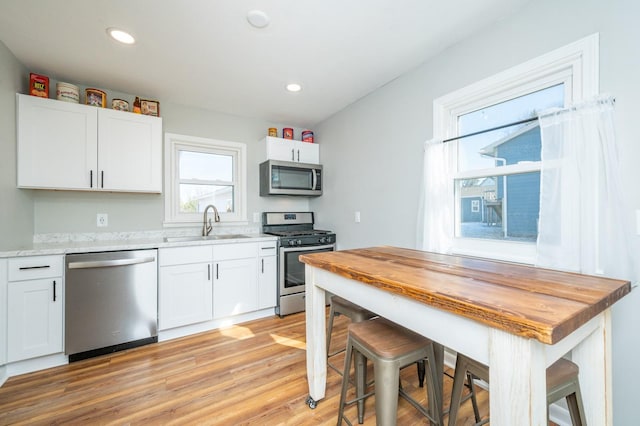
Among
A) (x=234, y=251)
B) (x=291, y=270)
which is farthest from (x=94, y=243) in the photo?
(x=291, y=270)

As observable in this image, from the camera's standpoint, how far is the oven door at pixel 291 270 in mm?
3047

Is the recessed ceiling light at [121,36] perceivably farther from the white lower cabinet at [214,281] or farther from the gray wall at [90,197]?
the white lower cabinet at [214,281]

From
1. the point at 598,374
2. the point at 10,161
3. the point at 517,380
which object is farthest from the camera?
the point at 10,161

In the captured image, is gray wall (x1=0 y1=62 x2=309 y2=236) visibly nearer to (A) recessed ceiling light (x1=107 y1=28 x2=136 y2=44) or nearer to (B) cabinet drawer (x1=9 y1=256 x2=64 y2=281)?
(B) cabinet drawer (x1=9 y1=256 x2=64 y2=281)

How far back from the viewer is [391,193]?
2.59 metres

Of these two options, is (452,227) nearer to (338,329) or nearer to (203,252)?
(338,329)

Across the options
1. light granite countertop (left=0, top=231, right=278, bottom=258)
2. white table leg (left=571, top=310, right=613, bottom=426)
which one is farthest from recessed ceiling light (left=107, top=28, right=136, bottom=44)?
white table leg (left=571, top=310, right=613, bottom=426)

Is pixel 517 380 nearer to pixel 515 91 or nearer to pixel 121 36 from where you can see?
pixel 515 91

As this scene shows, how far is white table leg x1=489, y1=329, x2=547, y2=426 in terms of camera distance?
2.16 ft

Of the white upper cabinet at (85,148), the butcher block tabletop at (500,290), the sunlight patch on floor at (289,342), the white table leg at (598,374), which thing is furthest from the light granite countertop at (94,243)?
the white table leg at (598,374)

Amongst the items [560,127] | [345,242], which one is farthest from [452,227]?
[345,242]

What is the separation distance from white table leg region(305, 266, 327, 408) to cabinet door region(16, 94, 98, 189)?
236 centimetres

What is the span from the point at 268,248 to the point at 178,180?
138cm

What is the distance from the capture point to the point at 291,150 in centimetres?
357
